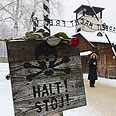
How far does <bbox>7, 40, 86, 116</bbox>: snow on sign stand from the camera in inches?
35.9

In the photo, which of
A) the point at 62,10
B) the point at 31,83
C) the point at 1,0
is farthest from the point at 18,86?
the point at 62,10

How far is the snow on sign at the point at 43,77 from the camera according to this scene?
2.99 ft

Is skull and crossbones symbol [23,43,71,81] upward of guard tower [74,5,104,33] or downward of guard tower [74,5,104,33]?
downward

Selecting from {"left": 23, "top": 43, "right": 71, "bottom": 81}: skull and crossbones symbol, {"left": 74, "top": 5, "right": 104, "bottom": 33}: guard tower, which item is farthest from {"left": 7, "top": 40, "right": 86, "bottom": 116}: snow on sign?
{"left": 74, "top": 5, "right": 104, "bottom": 33}: guard tower

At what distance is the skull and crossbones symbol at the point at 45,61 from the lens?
95 cm

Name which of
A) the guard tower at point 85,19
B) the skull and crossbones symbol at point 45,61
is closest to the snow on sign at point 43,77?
the skull and crossbones symbol at point 45,61

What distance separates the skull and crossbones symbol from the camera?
95cm

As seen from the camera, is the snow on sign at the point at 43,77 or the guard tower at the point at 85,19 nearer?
the snow on sign at the point at 43,77

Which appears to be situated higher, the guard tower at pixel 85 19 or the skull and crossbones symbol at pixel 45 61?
the guard tower at pixel 85 19

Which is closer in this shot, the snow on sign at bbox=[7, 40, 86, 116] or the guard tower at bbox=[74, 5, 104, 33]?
the snow on sign at bbox=[7, 40, 86, 116]

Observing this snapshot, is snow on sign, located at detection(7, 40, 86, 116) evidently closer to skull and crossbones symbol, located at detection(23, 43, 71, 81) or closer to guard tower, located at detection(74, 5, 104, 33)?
skull and crossbones symbol, located at detection(23, 43, 71, 81)

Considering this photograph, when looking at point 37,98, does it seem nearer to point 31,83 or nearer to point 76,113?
point 31,83

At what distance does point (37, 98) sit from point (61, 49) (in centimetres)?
42

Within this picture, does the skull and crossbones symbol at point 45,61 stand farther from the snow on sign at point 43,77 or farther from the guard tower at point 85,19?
the guard tower at point 85,19
